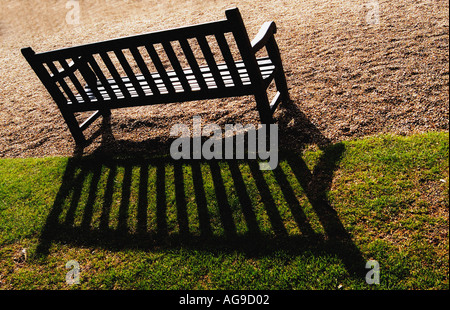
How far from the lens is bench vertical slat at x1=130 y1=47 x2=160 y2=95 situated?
3748 millimetres

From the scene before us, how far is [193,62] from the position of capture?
12.2 ft

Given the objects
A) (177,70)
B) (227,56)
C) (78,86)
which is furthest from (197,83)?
(78,86)

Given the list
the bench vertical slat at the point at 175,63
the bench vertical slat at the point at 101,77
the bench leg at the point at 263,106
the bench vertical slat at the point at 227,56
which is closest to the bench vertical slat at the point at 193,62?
the bench vertical slat at the point at 175,63

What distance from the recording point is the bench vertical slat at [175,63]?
361cm

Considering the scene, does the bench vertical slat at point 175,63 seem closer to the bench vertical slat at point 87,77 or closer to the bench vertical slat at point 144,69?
the bench vertical slat at point 144,69

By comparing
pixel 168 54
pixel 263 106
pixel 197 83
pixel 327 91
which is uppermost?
pixel 168 54

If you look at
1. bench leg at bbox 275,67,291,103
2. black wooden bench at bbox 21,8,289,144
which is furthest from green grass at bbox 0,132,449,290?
bench leg at bbox 275,67,291,103

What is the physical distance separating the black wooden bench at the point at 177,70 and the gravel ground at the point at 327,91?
0.50 meters

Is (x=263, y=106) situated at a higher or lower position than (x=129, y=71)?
lower

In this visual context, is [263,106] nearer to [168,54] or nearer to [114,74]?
[168,54]

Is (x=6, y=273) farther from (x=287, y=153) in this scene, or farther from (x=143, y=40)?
(x=287, y=153)

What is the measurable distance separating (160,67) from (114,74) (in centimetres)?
61

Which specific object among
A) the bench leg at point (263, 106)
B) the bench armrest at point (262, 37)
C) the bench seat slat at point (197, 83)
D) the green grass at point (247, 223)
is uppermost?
the bench armrest at point (262, 37)

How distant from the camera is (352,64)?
5.09m
